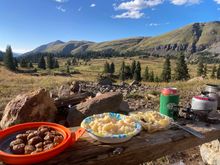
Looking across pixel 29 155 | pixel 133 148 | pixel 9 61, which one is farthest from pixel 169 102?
pixel 9 61

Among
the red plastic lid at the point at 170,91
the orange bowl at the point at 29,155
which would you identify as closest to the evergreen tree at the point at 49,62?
the red plastic lid at the point at 170,91

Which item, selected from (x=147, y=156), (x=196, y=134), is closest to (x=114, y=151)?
(x=147, y=156)

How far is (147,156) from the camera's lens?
3.26 metres

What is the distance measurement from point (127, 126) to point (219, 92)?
251cm

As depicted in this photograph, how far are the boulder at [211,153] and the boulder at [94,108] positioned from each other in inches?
98.4

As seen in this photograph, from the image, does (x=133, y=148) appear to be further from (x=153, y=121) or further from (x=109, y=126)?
(x=153, y=121)

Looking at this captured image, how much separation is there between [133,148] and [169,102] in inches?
45.2

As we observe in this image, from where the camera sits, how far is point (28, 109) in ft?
20.6

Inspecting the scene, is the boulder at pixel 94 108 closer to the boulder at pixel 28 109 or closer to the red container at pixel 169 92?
the boulder at pixel 28 109

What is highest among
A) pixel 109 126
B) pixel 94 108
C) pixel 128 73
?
pixel 109 126

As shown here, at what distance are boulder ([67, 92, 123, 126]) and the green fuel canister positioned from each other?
291cm

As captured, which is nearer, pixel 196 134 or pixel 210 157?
pixel 196 134

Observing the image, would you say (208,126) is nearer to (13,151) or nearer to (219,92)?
(219,92)

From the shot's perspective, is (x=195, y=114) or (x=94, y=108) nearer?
(x=195, y=114)
